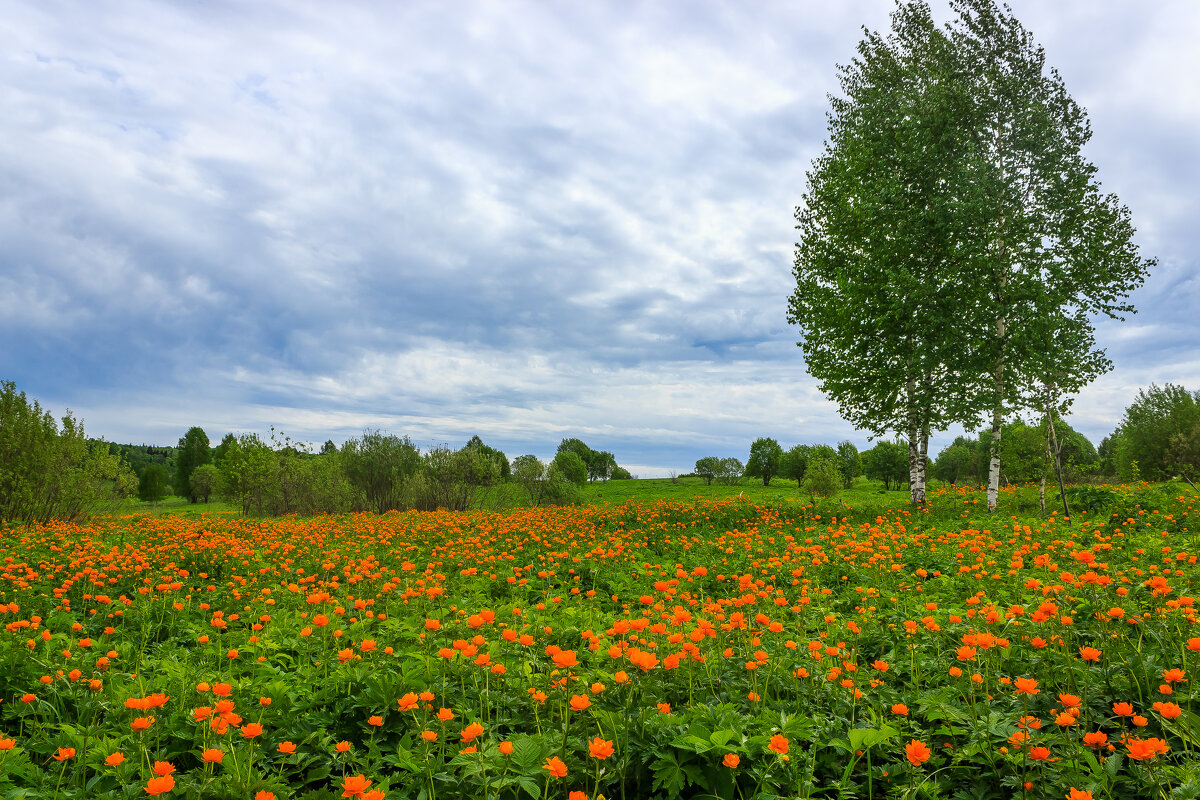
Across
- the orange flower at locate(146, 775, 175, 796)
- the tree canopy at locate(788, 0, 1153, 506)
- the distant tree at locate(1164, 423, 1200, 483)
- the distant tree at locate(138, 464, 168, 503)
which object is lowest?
the distant tree at locate(138, 464, 168, 503)

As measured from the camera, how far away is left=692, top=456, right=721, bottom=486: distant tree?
6412cm

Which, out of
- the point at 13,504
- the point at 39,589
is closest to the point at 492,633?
the point at 39,589

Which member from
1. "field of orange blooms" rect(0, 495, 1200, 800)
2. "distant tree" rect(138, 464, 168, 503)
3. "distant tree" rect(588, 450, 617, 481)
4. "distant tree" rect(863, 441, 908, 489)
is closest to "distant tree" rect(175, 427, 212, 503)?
"distant tree" rect(138, 464, 168, 503)

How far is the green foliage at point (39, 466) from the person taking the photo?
652 inches

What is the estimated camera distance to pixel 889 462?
61.9 m

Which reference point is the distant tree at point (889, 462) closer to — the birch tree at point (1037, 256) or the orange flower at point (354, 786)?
the birch tree at point (1037, 256)

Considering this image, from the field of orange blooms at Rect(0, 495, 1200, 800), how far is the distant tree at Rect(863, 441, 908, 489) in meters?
58.1

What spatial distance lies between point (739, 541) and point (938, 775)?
6929 mm

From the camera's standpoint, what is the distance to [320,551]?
415 inches

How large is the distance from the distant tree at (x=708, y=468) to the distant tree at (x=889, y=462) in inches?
684

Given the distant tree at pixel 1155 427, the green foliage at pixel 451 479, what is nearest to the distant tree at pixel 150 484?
the green foliage at pixel 451 479

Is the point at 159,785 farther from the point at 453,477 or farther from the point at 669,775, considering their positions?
the point at 453,477

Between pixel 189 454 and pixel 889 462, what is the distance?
293ft

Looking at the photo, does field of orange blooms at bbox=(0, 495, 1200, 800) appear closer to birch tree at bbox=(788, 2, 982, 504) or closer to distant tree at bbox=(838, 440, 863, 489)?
birch tree at bbox=(788, 2, 982, 504)
